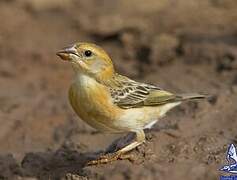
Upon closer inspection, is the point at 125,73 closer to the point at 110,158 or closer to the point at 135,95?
the point at 135,95

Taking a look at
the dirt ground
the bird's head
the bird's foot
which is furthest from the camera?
the dirt ground

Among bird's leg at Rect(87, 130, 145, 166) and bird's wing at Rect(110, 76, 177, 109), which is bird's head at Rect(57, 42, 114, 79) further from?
bird's leg at Rect(87, 130, 145, 166)

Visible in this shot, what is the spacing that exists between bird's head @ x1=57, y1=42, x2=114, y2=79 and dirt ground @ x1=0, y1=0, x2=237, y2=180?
1.00 meters

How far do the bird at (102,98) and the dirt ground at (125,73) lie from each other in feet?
1.00

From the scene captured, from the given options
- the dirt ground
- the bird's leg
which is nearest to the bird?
the bird's leg

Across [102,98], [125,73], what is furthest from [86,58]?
[125,73]

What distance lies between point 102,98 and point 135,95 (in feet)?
2.00

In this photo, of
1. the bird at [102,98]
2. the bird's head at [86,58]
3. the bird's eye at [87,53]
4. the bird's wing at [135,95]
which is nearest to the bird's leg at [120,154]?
the bird at [102,98]

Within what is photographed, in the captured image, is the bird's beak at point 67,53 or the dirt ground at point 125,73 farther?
the dirt ground at point 125,73

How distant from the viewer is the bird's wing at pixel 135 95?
755 cm

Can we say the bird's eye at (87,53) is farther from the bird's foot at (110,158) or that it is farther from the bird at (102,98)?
the bird's foot at (110,158)

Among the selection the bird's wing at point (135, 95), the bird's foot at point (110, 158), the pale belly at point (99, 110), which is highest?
the bird's wing at point (135, 95)

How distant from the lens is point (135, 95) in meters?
7.84

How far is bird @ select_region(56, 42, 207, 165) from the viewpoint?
23.8ft
